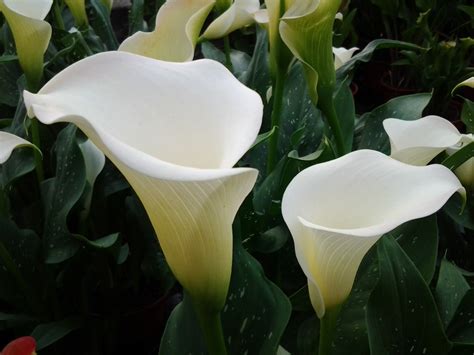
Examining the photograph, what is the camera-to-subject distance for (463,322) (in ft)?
1.76

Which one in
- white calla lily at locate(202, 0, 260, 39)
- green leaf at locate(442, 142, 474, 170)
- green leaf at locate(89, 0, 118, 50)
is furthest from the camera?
→ green leaf at locate(89, 0, 118, 50)

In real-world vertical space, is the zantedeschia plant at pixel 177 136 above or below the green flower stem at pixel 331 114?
above

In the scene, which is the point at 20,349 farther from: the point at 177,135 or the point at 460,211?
the point at 460,211

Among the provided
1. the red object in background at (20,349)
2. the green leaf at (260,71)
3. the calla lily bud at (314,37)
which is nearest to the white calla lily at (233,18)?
the green leaf at (260,71)

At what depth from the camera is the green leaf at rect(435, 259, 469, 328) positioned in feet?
1.83

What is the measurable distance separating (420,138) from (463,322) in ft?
0.58

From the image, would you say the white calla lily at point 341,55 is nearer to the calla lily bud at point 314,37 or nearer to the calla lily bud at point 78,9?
the calla lily bud at point 314,37

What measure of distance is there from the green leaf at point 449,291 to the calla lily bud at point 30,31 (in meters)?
0.53

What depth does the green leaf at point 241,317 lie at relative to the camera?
502mm

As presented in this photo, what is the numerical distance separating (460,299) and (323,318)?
0.23m

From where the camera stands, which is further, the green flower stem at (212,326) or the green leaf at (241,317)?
the green leaf at (241,317)

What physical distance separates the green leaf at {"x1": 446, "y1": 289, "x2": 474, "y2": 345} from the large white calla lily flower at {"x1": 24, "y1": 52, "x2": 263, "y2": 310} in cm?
27

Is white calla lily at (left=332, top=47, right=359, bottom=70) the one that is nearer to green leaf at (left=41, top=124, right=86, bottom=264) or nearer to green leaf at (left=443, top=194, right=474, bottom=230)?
green leaf at (left=443, top=194, right=474, bottom=230)

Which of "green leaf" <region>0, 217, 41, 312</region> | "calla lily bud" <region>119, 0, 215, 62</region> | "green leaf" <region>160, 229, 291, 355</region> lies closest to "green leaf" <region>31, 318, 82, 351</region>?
"green leaf" <region>0, 217, 41, 312</region>
